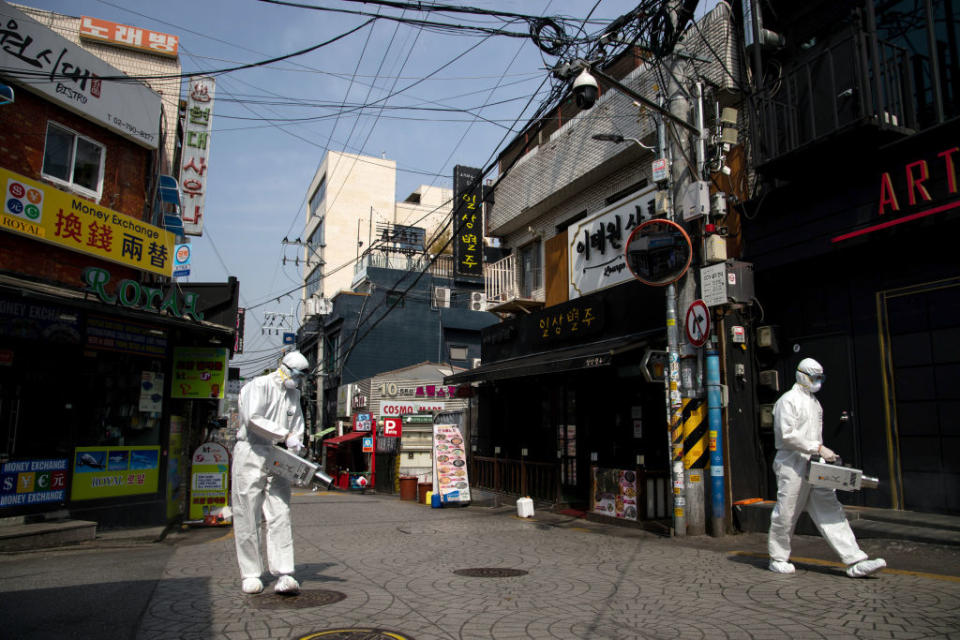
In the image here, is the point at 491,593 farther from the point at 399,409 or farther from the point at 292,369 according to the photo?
the point at 399,409

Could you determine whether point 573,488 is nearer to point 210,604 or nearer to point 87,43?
point 210,604

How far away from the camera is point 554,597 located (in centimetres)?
557

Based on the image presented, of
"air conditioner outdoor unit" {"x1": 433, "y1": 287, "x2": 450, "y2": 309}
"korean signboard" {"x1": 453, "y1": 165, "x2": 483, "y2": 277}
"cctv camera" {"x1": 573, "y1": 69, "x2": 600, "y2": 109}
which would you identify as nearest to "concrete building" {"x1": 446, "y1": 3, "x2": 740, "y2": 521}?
"cctv camera" {"x1": 573, "y1": 69, "x2": 600, "y2": 109}

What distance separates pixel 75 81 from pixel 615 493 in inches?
479

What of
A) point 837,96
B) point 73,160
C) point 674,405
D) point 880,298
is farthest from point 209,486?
point 837,96

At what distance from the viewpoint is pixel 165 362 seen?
12.4 meters

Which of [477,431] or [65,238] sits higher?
[65,238]

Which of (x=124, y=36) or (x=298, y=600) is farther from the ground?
(x=124, y=36)

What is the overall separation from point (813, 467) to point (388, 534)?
6.21m

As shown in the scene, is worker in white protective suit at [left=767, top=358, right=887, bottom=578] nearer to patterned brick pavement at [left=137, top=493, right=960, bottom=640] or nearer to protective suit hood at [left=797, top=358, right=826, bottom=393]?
protective suit hood at [left=797, top=358, right=826, bottom=393]

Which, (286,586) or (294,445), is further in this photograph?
(294,445)

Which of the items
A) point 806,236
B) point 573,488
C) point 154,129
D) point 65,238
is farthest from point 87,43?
point 806,236

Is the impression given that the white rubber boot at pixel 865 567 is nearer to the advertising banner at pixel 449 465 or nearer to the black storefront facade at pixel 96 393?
the advertising banner at pixel 449 465

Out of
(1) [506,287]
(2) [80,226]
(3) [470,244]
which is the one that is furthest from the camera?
(3) [470,244]
